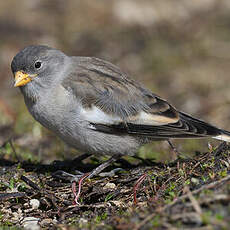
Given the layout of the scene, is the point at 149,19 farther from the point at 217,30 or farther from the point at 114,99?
the point at 114,99

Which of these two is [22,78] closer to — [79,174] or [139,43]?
[79,174]

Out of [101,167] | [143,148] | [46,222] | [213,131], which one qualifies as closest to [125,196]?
[101,167]

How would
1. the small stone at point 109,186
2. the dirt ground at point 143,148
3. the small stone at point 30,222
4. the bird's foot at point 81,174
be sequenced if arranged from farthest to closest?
1. the bird's foot at point 81,174
2. the small stone at point 109,186
3. the small stone at point 30,222
4. the dirt ground at point 143,148

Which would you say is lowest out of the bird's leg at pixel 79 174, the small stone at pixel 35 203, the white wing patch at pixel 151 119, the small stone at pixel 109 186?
the small stone at pixel 35 203

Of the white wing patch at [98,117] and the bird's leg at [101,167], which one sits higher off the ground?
the white wing patch at [98,117]

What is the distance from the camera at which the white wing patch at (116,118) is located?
213 inches

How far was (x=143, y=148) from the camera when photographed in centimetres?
725

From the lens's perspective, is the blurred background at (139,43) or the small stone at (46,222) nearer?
the small stone at (46,222)

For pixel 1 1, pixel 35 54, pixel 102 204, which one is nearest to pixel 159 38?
pixel 1 1

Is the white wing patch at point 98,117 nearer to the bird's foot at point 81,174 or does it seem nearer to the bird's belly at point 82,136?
the bird's belly at point 82,136

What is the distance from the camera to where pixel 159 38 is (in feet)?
38.8

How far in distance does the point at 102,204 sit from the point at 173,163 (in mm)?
1221

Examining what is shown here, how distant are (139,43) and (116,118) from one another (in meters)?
6.51

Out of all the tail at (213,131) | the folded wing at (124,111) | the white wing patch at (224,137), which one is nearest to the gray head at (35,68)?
the folded wing at (124,111)
